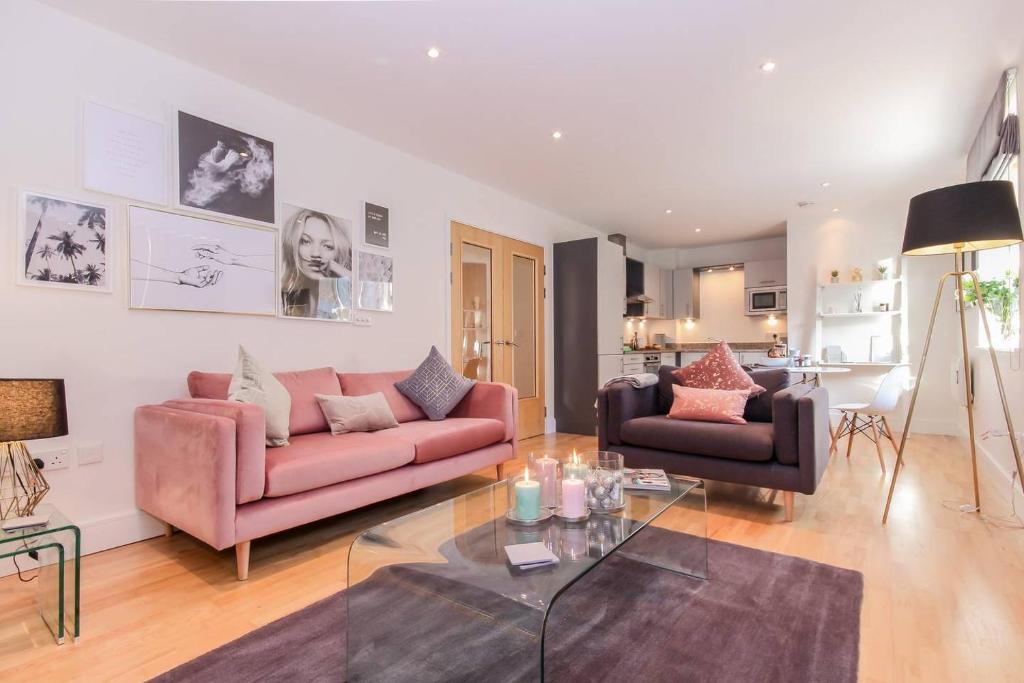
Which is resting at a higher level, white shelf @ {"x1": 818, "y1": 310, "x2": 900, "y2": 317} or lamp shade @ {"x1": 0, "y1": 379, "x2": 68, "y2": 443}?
white shelf @ {"x1": 818, "y1": 310, "x2": 900, "y2": 317}

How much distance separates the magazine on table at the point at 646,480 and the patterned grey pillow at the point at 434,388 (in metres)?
1.62

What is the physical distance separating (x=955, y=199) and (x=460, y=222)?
343cm

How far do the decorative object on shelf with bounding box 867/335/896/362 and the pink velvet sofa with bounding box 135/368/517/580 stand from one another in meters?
5.11

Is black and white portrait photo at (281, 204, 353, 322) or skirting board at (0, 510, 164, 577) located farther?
black and white portrait photo at (281, 204, 353, 322)

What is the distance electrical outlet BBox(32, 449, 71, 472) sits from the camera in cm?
234

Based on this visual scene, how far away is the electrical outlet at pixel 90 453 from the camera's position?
2.45 metres

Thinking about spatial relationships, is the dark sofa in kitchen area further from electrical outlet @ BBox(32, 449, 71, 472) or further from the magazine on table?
electrical outlet @ BBox(32, 449, 71, 472)

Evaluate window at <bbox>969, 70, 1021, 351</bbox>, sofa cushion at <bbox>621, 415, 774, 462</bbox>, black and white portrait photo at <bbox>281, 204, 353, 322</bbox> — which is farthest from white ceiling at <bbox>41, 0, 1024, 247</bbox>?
sofa cushion at <bbox>621, 415, 774, 462</bbox>

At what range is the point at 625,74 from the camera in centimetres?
297

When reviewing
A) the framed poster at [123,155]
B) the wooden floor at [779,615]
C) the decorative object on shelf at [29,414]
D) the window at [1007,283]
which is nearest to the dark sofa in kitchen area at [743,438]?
the wooden floor at [779,615]

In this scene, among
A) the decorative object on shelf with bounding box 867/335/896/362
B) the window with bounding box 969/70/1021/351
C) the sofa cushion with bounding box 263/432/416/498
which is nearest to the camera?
the sofa cushion with bounding box 263/432/416/498

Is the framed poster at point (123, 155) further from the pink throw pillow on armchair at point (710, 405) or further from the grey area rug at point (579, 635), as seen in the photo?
the pink throw pillow on armchair at point (710, 405)

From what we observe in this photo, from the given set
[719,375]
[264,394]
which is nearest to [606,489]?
[264,394]

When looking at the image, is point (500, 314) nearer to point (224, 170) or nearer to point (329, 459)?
point (224, 170)
